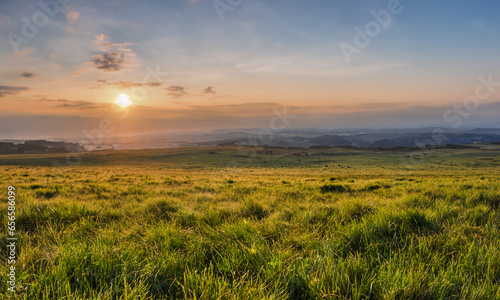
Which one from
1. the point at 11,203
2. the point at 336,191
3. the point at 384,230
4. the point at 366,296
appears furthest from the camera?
the point at 336,191

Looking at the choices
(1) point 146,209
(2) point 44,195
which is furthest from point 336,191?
(2) point 44,195

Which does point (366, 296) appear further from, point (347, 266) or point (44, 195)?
point (44, 195)

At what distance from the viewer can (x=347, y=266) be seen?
2.21 metres

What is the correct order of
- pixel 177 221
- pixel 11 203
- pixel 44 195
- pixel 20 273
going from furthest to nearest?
1. pixel 44 195
2. pixel 11 203
3. pixel 177 221
4. pixel 20 273

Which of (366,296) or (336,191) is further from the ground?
(366,296)

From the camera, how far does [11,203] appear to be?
15.3 ft

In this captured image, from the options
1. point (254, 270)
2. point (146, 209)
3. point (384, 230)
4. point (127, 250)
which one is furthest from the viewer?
point (146, 209)

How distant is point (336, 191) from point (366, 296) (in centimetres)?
828

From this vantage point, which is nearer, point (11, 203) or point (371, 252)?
point (371, 252)

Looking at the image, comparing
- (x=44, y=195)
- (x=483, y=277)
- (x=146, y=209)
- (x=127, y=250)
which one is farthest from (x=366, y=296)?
(x=44, y=195)

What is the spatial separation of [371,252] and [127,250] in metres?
2.64

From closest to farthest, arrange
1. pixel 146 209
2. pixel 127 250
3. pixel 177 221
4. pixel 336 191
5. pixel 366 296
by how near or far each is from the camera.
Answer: pixel 366 296 → pixel 127 250 → pixel 177 221 → pixel 146 209 → pixel 336 191

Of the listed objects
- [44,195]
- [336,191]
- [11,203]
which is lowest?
[336,191]

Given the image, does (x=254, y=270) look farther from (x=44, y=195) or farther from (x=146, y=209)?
(x=44, y=195)
